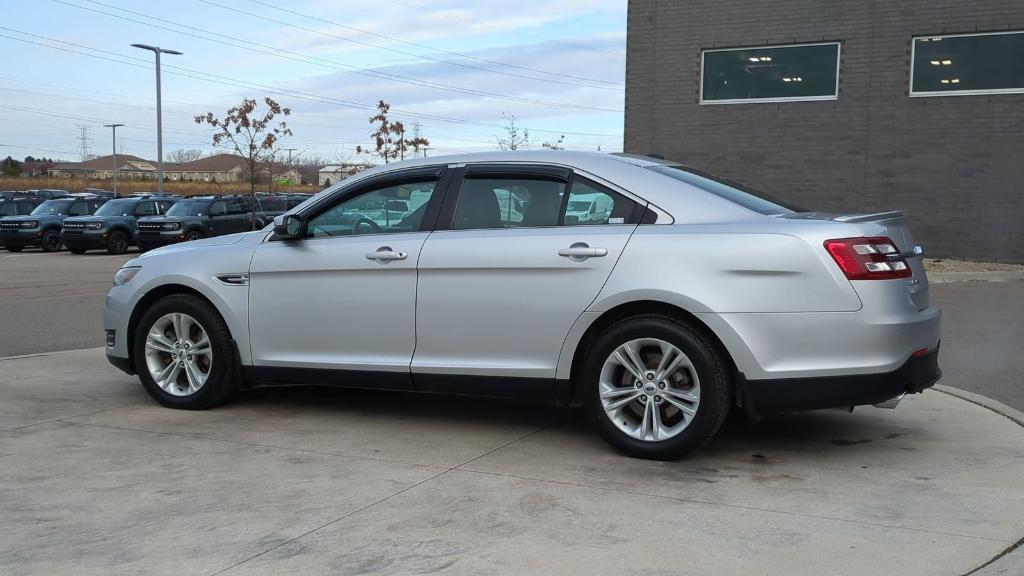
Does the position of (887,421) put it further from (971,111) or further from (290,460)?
(971,111)

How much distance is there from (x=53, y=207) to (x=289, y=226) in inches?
1110

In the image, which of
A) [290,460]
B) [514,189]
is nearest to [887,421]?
[514,189]

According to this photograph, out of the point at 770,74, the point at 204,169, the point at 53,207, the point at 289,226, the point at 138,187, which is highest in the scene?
the point at 204,169

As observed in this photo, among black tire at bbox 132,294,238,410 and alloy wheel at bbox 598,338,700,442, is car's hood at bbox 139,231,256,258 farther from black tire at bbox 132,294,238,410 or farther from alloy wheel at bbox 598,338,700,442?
alloy wheel at bbox 598,338,700,442

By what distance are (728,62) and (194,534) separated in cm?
1746

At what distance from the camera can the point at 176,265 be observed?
255 inches

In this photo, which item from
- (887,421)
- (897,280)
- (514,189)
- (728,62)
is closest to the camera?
(897,280)

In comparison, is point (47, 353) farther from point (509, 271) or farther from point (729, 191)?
point (729, 191)

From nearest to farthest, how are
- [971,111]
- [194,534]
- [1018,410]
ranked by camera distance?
[194,534] → [1018,410] → [971,111]

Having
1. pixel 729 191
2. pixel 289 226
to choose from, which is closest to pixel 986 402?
pixel 729 191

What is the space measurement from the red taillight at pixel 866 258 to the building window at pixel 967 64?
47.7 feet

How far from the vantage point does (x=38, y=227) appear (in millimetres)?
29297

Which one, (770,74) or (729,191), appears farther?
(770,74)

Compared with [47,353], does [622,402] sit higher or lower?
higher
